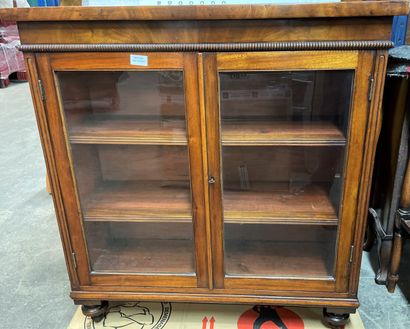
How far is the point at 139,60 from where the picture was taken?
933 millimetres

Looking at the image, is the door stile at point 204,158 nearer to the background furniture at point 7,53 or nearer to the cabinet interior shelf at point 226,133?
the cabinet interior shelf at point 226,133

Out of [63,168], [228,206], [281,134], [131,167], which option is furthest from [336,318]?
[63,168]

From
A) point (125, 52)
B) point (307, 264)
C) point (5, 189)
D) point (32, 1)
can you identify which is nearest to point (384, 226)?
point (307, 264)

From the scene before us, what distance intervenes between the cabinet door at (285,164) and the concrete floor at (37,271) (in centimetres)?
34

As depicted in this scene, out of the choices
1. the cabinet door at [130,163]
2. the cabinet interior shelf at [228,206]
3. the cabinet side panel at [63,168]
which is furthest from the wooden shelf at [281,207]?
the cabinet side panel at [63,168]

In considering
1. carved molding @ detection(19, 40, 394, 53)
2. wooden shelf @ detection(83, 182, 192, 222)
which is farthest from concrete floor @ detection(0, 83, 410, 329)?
carved molding @ detection(19, 40, 394, 53)

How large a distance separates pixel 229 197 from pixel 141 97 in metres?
0.39

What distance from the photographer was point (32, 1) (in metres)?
4.37

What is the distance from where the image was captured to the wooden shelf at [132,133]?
3.41ft

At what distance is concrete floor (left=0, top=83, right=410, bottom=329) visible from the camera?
1272 mm

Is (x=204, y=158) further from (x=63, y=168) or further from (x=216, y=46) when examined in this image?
(x=63, y=168)

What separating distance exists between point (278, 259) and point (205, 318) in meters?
0.32

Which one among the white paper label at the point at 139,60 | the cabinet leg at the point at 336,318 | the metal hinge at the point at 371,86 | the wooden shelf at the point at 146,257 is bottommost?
the cabinet leg at the point at 336,318

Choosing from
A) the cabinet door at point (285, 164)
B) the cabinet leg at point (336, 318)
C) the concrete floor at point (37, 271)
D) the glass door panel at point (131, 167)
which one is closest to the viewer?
the cabinet door at point (285, 164)
